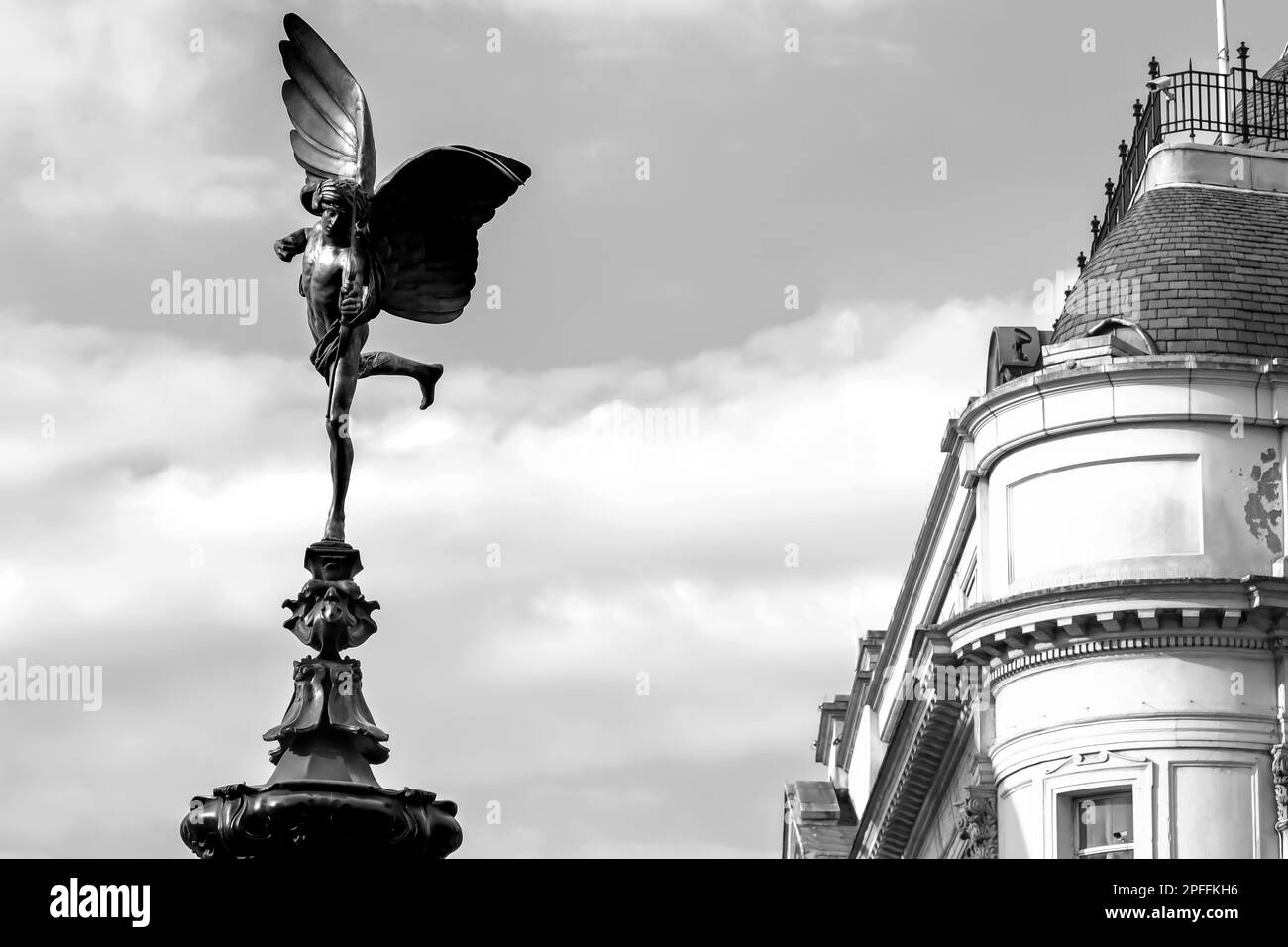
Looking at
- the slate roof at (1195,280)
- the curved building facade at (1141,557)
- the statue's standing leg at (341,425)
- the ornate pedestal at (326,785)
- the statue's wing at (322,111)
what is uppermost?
the slate roof at (1195,280)

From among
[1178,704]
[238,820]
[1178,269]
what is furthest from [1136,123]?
[238,820]

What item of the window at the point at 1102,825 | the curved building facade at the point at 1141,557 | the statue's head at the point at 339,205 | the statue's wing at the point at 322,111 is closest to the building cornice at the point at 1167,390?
the curved building facade at the point at 1141,557

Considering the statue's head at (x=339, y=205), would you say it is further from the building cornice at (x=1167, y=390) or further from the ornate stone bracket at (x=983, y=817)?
the ornate stone bracket at (x=983, y=817)

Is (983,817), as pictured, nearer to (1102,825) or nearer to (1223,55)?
(1102,825)

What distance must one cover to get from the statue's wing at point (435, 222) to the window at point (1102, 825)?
26.1m

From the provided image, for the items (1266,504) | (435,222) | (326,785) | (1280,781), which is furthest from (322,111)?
(1266,504)

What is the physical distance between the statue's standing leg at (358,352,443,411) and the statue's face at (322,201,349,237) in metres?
0.63

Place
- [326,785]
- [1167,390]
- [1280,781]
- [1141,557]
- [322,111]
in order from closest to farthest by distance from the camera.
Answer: [326,785], [322,111], [1280,781], [1141,557], [1167,390]

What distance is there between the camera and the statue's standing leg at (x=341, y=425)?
13.0 m

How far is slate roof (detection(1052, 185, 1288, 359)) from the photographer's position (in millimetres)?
39500

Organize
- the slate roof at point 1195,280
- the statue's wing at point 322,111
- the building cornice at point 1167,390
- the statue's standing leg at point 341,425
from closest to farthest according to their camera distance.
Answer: the statue's standing leg at point 341,425, the statue's wing at point 322,111, the building cornice at point 1167,390, the slate roof at point 1195,280

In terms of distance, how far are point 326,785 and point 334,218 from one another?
2939mm

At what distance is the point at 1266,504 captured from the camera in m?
38.4
